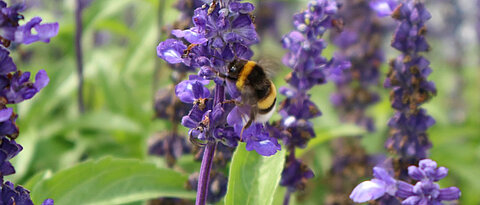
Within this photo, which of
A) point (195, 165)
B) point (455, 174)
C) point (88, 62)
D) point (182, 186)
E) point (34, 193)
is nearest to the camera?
point (34, 193)

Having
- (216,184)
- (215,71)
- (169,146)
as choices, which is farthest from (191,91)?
(169,146)

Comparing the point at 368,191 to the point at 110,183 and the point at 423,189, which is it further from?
the point at 110,183

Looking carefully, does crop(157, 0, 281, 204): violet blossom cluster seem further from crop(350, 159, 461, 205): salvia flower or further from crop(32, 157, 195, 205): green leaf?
crop(32, 157, 195, 205): green leaf

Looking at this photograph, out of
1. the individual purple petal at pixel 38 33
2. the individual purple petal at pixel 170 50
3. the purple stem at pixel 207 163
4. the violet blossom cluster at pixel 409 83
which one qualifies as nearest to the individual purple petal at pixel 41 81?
the individual purple petal at pixel 38 33

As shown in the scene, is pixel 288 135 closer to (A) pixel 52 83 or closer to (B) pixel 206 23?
(B) pixel 206 23

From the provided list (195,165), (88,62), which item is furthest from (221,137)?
(88,62)

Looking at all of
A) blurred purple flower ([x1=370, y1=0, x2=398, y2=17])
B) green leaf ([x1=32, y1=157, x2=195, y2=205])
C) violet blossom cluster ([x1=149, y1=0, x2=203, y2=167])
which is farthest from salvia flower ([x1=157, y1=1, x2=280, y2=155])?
violet blossom cluster ([x1=149, y1=0, x2=203, y2=167])

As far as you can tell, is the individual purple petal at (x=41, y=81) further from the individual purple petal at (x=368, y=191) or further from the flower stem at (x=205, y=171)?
the individual purple petal at (x=368, y=191)
